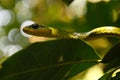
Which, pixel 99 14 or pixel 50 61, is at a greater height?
pixel 50 61

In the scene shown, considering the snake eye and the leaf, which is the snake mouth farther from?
the leaf

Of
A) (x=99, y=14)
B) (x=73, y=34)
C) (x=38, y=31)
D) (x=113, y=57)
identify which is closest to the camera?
(x=113, y=57)

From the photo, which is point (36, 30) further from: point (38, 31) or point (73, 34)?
point (73, 34)

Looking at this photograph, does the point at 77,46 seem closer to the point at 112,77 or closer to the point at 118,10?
the point at 112,77

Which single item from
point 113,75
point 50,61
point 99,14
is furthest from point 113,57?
point 99,14

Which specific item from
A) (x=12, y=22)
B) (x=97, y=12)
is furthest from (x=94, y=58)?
(x=12, y=22)

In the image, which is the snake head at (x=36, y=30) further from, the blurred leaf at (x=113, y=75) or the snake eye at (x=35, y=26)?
the blurred leaf at (x=113, y=75)

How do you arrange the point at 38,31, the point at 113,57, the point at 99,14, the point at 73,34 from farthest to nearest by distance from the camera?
1. the point at 99,14
2. the point at 38,31
3. the point at 73,34
4. the point at 113,57

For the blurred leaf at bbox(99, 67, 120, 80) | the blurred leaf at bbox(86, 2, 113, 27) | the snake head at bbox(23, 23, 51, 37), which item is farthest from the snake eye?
the blurred leaf at bbox(99, 67, 120, 80)
